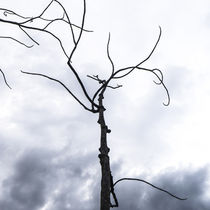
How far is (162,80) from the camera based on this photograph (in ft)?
19.3

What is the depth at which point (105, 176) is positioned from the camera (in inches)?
167

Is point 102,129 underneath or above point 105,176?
above

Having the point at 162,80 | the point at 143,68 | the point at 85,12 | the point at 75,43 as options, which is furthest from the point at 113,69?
the point at 85,12

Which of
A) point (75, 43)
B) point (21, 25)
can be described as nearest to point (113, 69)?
point (75, 43)

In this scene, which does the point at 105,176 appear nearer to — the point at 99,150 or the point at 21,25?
the point at 99,150

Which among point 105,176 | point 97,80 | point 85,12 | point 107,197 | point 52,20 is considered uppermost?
point 97,80

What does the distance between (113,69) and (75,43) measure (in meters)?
1.43

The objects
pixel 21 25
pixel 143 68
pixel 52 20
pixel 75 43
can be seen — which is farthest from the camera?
pixel 143 68

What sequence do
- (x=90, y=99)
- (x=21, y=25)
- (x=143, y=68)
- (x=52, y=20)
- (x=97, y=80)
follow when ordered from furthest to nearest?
(x=97, y=80) < (x=143, y=68) < (x=90, y=99) < (x=52, y=20) < (x=21, y=25)

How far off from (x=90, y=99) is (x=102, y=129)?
0.60 m

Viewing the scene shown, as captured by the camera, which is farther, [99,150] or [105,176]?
[99,150]

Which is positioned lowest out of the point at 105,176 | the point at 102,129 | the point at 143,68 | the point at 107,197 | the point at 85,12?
the point at 107,197

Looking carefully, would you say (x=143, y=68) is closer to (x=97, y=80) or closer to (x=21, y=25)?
(x=97, y=80)

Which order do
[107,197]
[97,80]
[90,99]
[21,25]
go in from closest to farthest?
[21,25] < [107,197] < [90,99] < [97,80]
